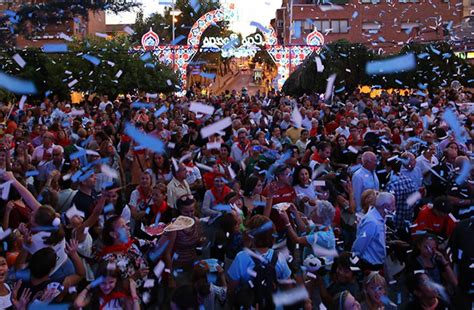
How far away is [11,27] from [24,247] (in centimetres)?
2090

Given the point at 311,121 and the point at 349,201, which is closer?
the point at 349,201

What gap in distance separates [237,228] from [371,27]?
1887 inches

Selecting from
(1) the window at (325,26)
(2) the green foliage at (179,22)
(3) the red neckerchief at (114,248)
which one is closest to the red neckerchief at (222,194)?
(3) the red neckerchief at (114,248)

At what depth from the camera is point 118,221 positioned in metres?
5.86

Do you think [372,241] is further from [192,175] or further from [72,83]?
[72,83]

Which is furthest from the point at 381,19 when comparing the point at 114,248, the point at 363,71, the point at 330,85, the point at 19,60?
the point at 114,248

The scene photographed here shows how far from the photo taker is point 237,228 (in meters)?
6.80

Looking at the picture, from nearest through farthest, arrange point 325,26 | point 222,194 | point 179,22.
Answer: point 222,194 → point 325,26 → point 179,22

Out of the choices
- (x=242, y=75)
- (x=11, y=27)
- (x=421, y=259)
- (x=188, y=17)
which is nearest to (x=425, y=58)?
(x=11, y=27)

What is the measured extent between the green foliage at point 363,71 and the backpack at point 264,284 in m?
22.1

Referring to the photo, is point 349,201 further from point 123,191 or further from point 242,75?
point 242,75

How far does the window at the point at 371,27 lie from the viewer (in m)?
52.1

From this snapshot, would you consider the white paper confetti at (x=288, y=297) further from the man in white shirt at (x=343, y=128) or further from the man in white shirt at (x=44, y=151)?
the man in white shirt at (x=343, y=128)

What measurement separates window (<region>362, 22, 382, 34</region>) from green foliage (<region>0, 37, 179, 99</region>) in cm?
2569
